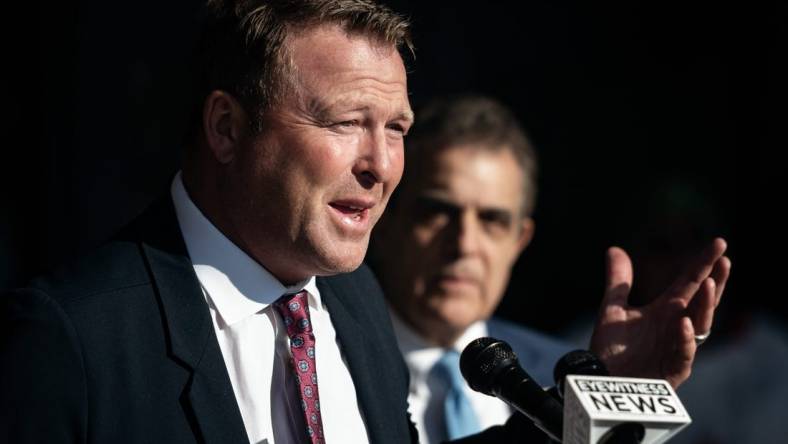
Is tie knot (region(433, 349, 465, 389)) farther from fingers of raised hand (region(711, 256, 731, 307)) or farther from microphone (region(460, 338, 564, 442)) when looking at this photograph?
microphone (region(460, 338, 564, 442))

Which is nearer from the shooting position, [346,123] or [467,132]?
[346,123]

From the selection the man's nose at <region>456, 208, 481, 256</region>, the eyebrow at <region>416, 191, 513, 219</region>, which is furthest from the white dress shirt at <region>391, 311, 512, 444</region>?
the eyebrow at <region>416, 191, 513, 219</region>

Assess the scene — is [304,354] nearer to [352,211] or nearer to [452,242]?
[352,211]

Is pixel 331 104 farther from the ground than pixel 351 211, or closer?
farther from the ground

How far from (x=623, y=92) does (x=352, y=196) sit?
3.44 m

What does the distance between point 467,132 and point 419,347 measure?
0.81 metres

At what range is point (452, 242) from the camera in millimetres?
3639

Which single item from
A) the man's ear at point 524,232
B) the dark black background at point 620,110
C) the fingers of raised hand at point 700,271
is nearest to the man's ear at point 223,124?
the fingers of raised hand at point 700,271

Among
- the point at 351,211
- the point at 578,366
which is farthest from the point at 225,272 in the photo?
the point at 578,366

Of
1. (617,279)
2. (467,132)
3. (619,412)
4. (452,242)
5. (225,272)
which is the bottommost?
(619,412)

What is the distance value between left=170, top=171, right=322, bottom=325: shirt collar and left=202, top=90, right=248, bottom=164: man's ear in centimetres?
13

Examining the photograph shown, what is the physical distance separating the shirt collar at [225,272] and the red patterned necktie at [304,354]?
32 mm

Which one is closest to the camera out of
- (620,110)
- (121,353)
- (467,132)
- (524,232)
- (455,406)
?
(121,353)

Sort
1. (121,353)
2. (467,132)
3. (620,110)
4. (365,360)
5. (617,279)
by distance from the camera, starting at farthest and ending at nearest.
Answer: (620,110), (467,132), (617,279), (365,360), (121,353)
